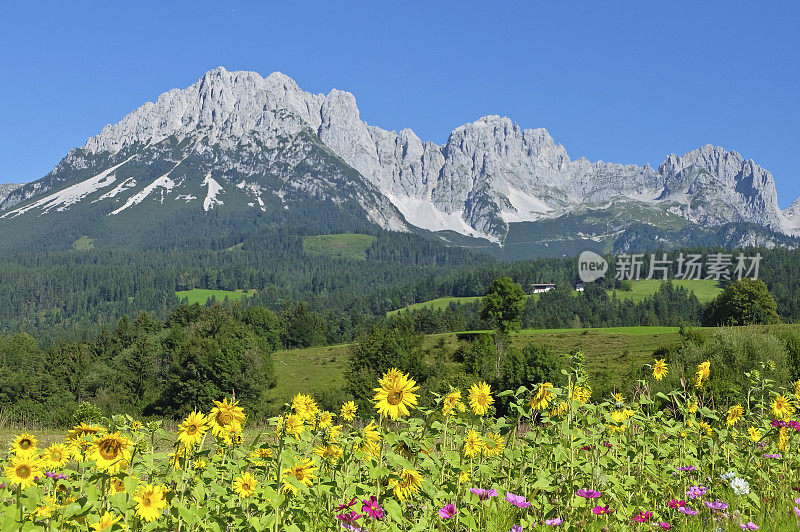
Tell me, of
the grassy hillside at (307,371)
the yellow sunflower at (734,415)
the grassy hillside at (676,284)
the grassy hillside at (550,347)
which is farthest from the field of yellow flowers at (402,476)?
the grassy hillside at (676,284)

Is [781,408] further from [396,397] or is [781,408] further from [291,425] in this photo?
[291,425]

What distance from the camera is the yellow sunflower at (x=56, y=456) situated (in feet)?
17.6

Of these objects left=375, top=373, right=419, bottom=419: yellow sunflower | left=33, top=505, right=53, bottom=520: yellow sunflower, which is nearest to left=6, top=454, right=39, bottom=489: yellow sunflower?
left=33, top=505, right=53, bottom=520: yellow sunflower

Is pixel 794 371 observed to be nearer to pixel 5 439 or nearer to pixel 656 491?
pixel 656 491

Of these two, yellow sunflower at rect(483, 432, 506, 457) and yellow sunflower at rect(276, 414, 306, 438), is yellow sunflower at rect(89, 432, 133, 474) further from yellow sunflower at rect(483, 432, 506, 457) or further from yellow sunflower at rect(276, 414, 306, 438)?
yellow sunflower at rect(483, 432, 506, 457)

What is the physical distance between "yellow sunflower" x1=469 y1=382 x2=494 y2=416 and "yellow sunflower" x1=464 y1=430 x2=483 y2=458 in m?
0.29

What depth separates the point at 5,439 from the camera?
2133 centimetres

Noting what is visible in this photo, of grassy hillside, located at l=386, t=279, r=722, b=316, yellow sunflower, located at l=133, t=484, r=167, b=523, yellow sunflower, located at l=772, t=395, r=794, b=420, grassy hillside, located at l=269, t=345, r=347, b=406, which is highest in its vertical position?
grassy hillside, located at l=386, t=279, r=722, b=316

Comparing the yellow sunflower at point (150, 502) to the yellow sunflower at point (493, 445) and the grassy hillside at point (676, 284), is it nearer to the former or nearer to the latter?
the yellow sunflower at point (493, 445)

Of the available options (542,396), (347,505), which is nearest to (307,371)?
(542,396)

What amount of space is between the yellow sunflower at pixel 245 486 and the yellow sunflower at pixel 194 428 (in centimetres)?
70

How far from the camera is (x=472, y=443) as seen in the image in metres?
6.28

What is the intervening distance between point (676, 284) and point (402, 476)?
20045 cm

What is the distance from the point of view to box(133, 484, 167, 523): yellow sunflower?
4188mm
